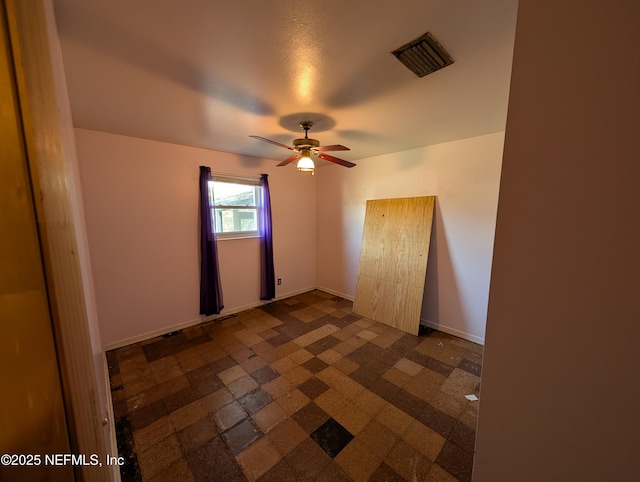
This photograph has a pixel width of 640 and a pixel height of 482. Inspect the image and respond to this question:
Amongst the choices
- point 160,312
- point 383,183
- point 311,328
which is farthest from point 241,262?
point 383,183

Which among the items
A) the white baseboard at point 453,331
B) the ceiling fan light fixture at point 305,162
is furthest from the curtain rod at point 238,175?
the white baseboard at point 453,331

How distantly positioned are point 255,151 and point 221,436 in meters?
3.08

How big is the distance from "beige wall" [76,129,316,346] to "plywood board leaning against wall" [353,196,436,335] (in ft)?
6.17

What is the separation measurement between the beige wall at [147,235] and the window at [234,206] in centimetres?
15

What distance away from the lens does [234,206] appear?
3.39 m

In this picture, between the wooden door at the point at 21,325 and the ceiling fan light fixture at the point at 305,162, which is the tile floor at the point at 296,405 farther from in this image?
the ceiling fan light fixture at the point at 305,162

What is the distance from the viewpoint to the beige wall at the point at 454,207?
253 cm

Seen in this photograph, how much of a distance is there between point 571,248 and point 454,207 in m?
2.46

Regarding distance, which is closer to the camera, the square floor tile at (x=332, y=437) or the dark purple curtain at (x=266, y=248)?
the square floor tile at (x=332, y=437)

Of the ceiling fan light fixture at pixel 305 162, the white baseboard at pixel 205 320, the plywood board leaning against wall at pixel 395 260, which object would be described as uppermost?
the ceiling fan light fixture at pixel 305 162

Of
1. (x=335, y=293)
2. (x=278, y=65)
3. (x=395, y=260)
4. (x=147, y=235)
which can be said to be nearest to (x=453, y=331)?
(x=395, y=260)

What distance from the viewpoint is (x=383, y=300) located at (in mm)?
3230

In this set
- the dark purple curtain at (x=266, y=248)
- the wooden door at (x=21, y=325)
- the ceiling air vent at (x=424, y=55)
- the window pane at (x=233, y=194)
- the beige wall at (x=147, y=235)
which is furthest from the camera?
the dark purple curtain at (x=266, y=248)

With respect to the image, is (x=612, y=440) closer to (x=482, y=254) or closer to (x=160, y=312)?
(x=482, y=254)
